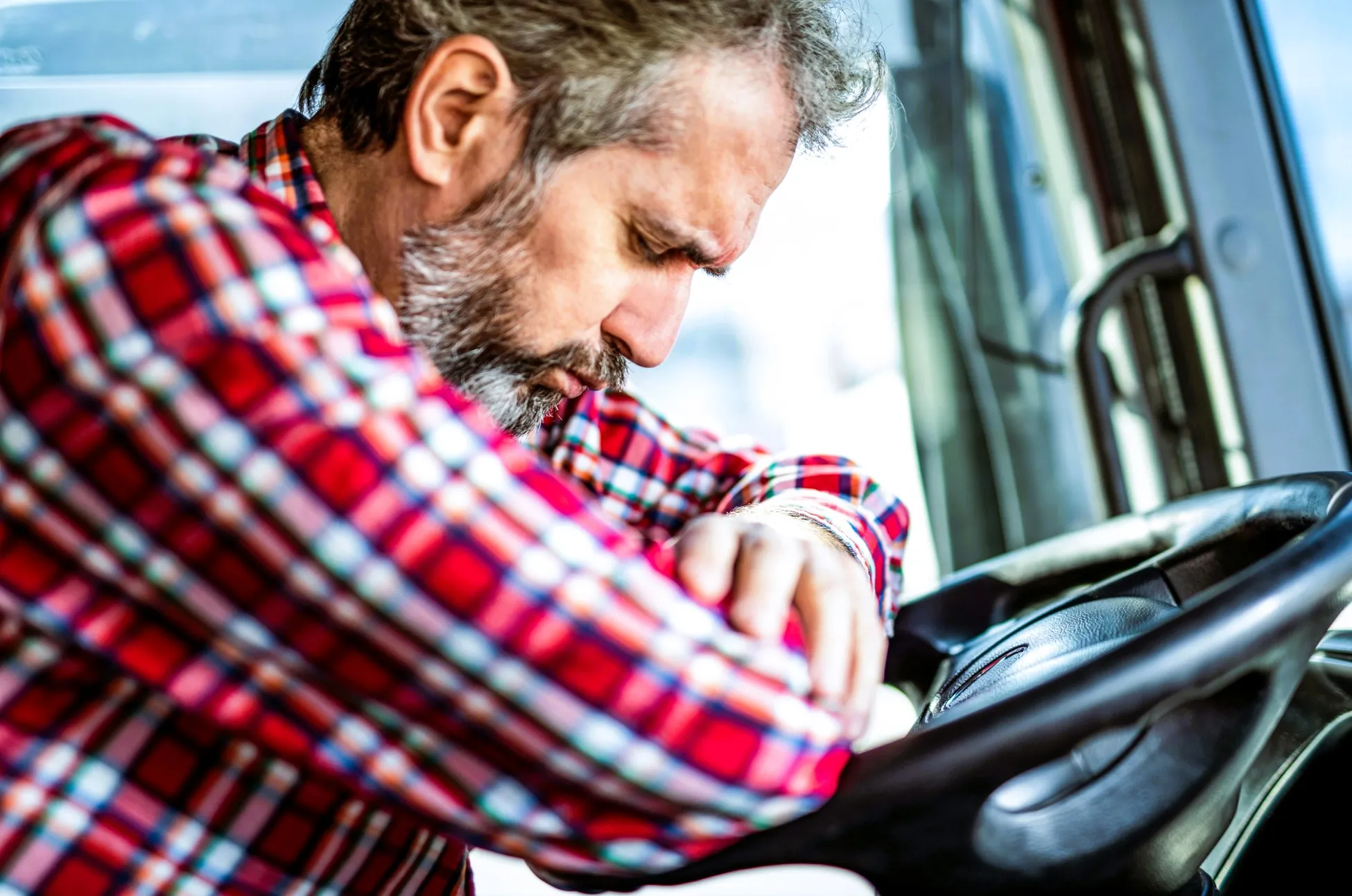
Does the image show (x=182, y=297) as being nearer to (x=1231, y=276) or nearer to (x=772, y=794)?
(x=772, y=794)

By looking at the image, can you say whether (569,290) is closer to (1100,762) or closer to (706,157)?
(706,157)

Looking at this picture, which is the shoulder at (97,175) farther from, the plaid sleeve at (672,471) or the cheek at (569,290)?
the plaid sleeve at (672,471)

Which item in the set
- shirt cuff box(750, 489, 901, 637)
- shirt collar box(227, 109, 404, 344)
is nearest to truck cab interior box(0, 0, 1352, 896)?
shirt cuff box(750, 489, 901, 637)

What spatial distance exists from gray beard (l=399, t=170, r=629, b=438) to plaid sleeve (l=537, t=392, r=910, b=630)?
0.68ft

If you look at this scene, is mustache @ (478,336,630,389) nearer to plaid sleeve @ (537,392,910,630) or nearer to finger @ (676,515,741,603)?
plaid sleeve @ (537,392,910,630)

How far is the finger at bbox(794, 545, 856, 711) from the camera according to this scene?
60cm

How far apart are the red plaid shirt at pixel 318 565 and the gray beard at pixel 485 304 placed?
0.97 ft

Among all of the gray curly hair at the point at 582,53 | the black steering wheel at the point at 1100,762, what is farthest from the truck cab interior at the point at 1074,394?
the gray curly hair at the point at 582,53

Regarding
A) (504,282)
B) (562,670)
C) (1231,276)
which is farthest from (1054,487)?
(562,670)

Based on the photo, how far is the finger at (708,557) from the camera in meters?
0.60

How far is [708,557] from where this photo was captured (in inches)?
24.2

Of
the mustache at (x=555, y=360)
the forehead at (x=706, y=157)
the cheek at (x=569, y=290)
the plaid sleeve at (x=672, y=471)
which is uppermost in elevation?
the forehead at (x=706, y=157)

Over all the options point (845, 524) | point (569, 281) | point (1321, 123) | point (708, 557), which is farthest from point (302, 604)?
point (1321, 123)

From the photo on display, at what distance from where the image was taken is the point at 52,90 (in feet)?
5.44
